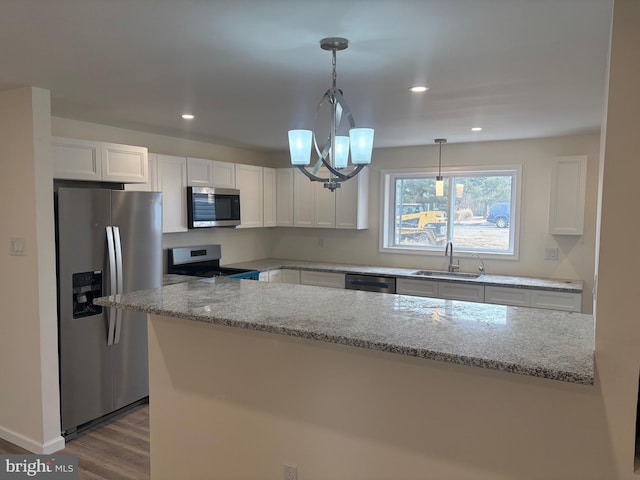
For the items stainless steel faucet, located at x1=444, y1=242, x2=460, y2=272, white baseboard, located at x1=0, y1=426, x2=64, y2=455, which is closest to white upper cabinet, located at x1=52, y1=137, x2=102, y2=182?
white baseboard, located at x1=0, y1=426, x2=64, y2=455

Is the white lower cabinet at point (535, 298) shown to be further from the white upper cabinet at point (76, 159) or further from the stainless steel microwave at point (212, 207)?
the white upper cabinet at point (76, 159)

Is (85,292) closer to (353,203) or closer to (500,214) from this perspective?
(353,203)

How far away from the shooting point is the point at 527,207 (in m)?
4.70

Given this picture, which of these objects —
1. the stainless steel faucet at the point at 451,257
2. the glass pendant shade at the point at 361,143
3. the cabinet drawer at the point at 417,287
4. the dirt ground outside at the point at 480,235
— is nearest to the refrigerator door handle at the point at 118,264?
the glass pendant shade at the point at 361,143

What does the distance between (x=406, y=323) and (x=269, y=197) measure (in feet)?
13.4

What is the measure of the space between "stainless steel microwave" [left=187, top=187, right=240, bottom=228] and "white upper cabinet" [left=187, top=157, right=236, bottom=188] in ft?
0.24

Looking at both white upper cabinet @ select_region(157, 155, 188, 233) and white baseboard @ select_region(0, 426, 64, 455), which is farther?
white upper cabinet @ select_region(157, 155, 188, 233)

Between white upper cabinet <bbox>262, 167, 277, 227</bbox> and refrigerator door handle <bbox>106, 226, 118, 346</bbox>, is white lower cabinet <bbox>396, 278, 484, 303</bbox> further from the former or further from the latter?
refrigerator door handle <bbox>106, 226, 118, 346</bbox>

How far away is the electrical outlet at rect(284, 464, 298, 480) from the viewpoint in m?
2.10

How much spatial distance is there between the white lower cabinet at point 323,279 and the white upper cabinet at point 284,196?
2.53ft

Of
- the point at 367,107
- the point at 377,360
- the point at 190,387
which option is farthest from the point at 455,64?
the point at 190,387

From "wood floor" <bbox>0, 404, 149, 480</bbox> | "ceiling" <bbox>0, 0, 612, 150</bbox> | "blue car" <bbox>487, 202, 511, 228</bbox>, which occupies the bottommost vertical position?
"wood floor" <bbox>0, 404, 149, 480</bbox>

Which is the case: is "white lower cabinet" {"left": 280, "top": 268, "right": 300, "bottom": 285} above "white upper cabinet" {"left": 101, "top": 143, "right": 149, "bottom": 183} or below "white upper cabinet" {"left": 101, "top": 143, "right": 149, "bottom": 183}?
below

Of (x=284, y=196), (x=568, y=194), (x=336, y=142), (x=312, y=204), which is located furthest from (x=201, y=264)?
(x=568, y=194)
